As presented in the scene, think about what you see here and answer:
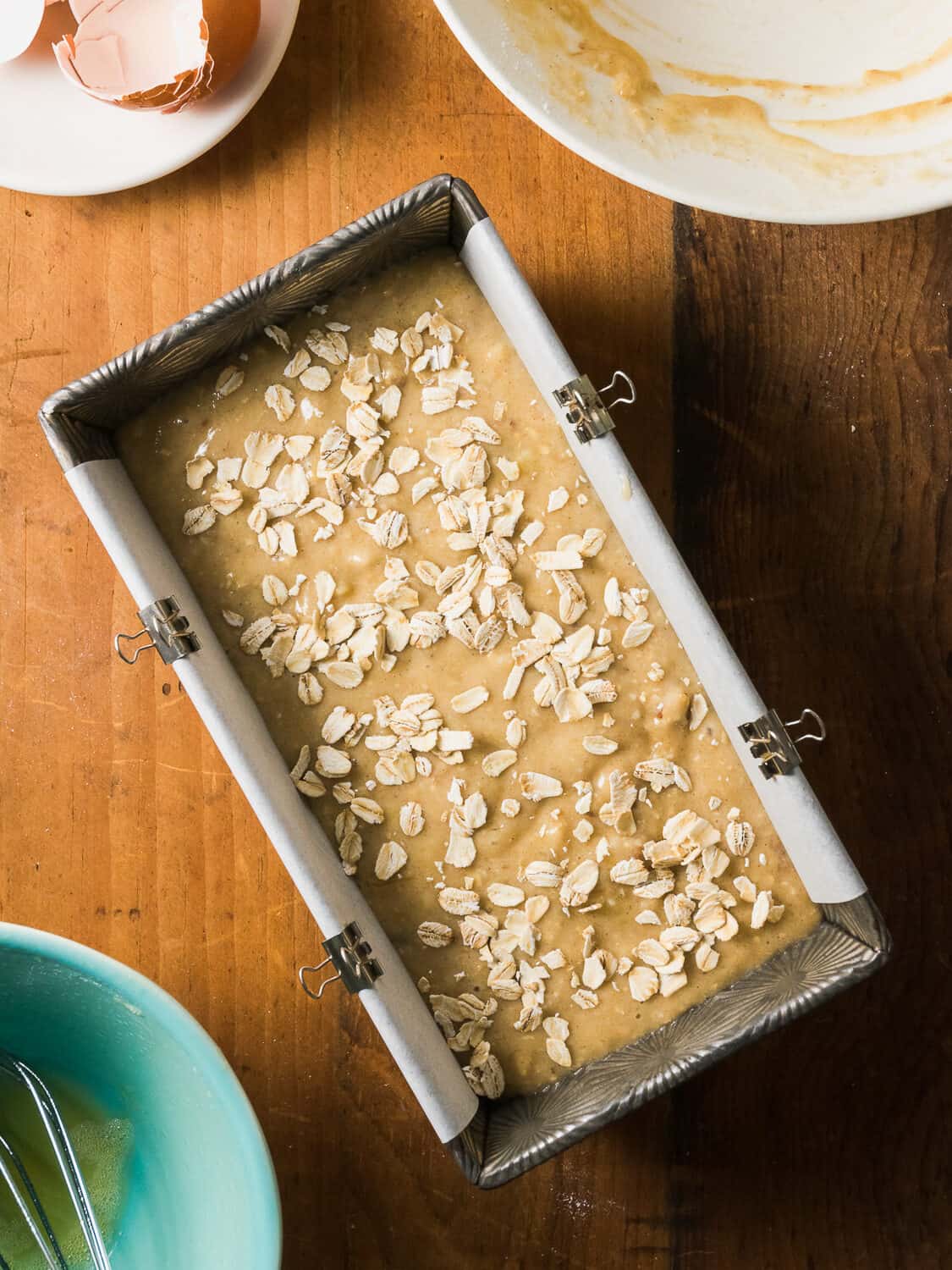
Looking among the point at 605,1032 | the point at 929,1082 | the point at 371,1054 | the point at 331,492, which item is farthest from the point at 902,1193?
the point at 331,492

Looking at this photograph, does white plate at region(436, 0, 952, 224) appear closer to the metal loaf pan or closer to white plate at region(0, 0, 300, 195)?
the metal loaf pan

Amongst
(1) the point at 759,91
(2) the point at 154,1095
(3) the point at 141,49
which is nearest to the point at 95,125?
(3) the point at 141,49

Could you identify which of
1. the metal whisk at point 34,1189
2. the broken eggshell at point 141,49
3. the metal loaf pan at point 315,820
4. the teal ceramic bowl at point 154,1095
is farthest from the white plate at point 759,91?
the metal whisk at point 34,1189

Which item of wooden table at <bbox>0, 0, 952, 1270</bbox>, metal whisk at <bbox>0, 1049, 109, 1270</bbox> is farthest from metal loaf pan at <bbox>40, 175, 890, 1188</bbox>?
metal whisk at <bbox>0, 1049, 109, 1270</bbox>

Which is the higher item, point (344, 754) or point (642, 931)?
point (344, 754)

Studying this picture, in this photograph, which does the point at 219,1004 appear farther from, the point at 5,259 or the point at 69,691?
the point at 5,259

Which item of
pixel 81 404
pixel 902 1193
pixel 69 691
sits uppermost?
pixel 81 404

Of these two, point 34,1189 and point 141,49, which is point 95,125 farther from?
point 34,1189
